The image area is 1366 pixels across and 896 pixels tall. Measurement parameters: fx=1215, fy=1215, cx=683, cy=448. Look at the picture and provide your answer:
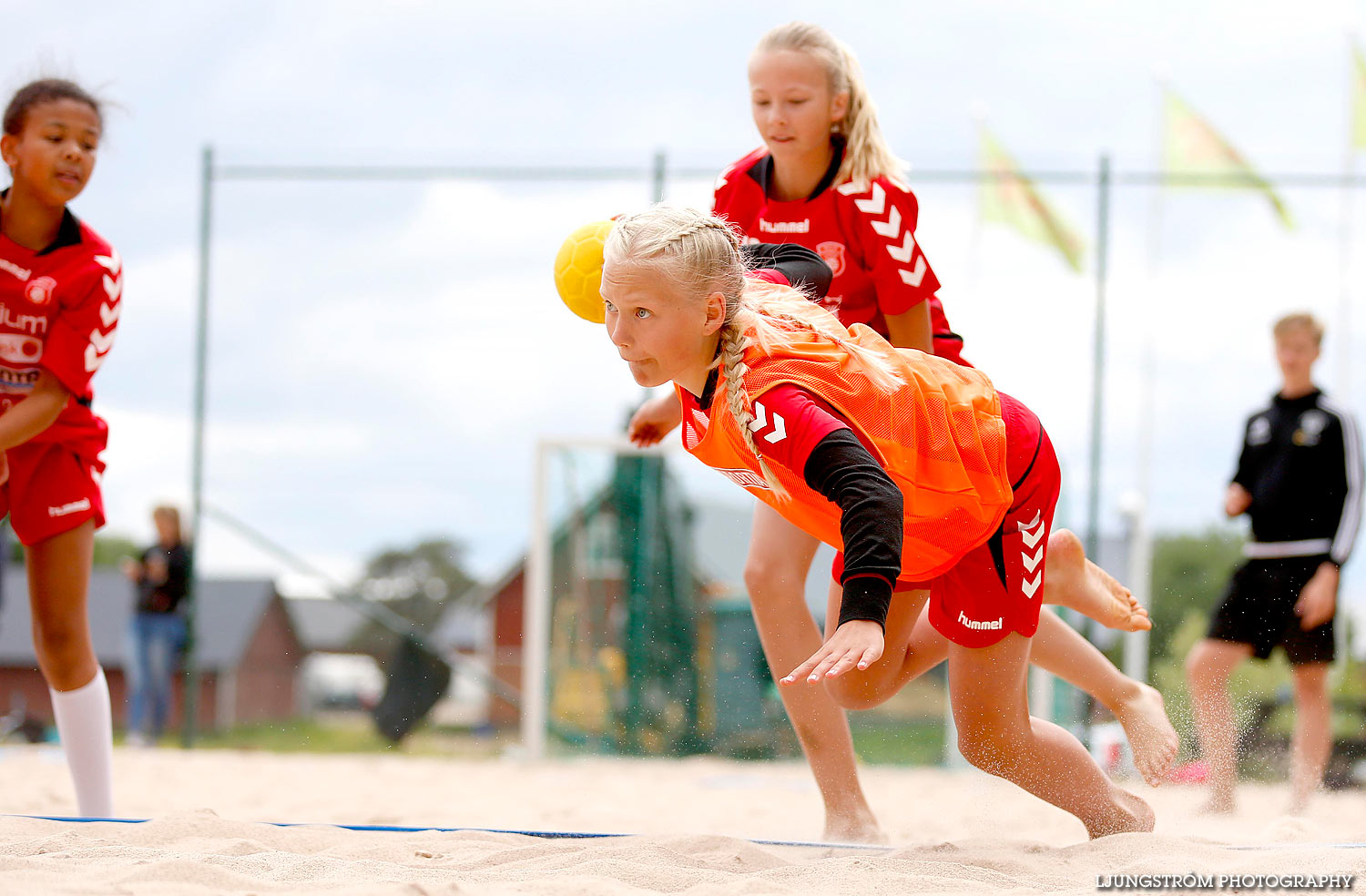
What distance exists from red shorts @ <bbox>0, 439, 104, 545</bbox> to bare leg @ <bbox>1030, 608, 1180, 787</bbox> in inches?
93.6

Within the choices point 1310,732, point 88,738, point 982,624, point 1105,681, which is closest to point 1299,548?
point 1310,732

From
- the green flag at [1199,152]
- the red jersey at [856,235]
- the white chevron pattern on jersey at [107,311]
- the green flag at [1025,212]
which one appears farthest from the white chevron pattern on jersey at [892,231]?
the green flag at [1199,152]

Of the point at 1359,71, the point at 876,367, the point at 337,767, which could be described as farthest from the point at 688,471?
the point at 1359,71

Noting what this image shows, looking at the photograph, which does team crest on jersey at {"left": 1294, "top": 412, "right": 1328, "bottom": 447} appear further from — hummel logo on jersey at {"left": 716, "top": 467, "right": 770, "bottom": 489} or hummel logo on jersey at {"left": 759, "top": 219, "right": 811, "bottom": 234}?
hummel logo on jersey at {"left": 716, "top": 467, "right": 770, "bottom": 489}

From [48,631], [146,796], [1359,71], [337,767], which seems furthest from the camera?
[1359,71]

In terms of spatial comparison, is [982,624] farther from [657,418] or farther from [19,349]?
[19,349]

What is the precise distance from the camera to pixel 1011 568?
8.11ft

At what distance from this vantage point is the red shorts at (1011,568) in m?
2.47

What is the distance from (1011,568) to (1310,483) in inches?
113

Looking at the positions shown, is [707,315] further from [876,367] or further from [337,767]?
[337,767]

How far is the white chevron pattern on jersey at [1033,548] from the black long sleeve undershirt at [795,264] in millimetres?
655

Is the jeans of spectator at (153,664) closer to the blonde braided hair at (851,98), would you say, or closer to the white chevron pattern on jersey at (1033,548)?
the blonde braided hair at (851,98)

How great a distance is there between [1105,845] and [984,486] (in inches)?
32.6

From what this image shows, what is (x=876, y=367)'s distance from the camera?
2279 millimetres
